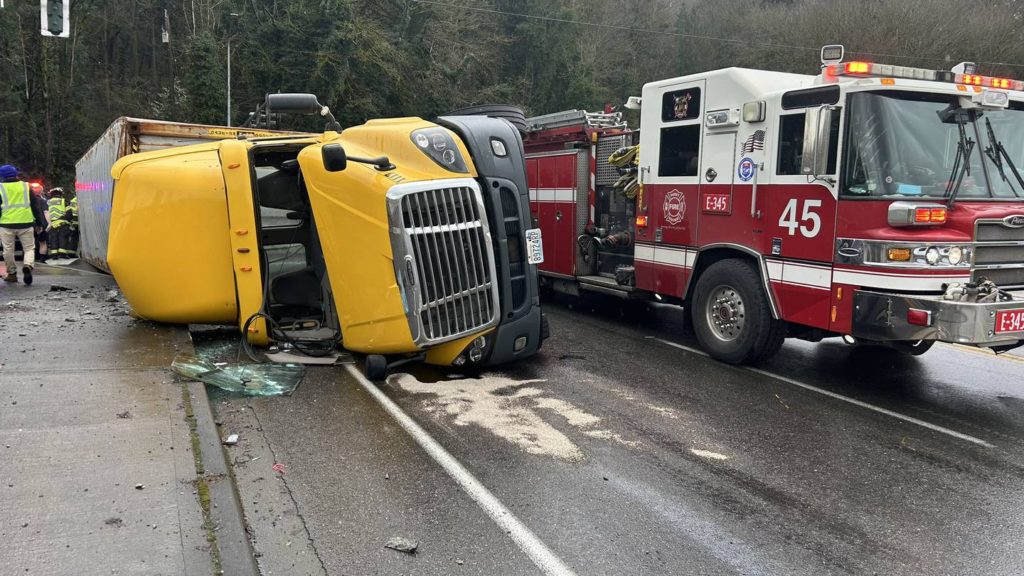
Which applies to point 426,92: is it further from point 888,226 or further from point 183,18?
point 888,226

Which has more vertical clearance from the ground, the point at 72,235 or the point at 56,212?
the point at 56,212

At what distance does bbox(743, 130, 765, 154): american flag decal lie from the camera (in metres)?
6.81

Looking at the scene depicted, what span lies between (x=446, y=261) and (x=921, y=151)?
394cm

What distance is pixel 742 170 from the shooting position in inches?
277

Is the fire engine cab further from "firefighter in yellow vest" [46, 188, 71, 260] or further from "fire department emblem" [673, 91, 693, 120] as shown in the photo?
"firefighter in yellow vest" [46, 188, 71, 260]

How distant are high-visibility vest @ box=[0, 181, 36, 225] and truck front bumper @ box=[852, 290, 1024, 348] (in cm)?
1128

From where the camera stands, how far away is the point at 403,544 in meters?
3.58

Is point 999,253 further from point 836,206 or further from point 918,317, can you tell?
point 836,206

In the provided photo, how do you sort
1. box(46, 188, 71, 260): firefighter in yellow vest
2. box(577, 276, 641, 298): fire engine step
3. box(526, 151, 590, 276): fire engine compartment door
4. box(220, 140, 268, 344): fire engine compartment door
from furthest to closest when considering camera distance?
box(46, 188, 71, 260): firefighter in yellow vest, box(526, 151, 590, 276): fire engine compartment door, box(577, 276, 641, 298): fire engine step, box(220, 140, 268, 344): fire engine compartment door

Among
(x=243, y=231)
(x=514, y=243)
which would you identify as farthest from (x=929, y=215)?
(x=243, y=231)

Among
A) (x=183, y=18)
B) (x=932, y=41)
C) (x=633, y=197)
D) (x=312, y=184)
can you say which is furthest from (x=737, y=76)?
(x=183, y=18)

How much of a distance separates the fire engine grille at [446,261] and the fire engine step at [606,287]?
2.78 meters

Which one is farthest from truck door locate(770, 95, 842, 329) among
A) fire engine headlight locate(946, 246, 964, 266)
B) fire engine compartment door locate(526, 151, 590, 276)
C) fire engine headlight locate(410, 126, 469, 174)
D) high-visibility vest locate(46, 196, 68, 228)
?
high-visibility vest locate(46, 196, 68, 228)

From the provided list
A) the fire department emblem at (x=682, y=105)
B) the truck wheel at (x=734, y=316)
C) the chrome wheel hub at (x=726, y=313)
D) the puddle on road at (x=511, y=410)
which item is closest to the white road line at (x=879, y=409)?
the truck wheel at (x=734, y=316)
